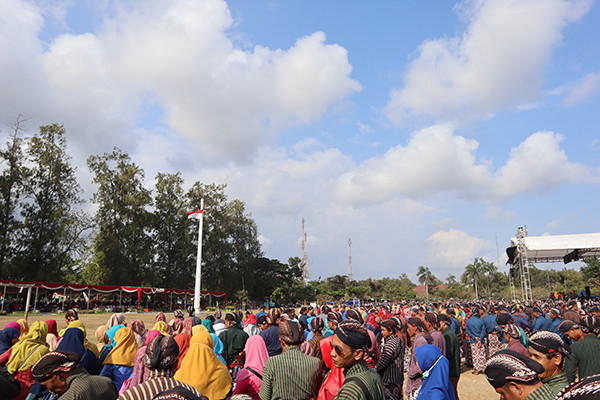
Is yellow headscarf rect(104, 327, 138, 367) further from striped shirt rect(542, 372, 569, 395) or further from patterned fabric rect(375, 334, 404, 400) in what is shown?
striped shirt rect(542, 372, 569, 395)

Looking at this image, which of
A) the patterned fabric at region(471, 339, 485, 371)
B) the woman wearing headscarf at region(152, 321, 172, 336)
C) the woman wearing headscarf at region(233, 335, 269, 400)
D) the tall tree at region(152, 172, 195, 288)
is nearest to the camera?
the woman wearing headscarf at region(233, 335, 269, 400)

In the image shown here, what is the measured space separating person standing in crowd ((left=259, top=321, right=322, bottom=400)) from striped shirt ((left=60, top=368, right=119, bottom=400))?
4.09 feet

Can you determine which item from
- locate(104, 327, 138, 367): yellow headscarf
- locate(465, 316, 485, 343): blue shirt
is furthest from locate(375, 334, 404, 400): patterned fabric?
locate(465, 316, 485, 343): blue shirt

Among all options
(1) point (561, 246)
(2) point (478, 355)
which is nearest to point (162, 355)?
(2) point (478, 355)

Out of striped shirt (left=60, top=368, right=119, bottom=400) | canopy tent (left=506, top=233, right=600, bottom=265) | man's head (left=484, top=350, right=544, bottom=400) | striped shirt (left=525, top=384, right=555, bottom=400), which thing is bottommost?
striped shirt (left=60, top=368, right=119, bottom=400)

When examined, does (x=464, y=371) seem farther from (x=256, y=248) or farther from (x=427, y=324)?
(x=256, y=248)

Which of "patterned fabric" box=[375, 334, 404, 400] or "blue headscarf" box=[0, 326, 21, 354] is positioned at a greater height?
"blue headscarf" box=[0, 326, 21, 354]

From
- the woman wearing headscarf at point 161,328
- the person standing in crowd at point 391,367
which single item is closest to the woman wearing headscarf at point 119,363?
the woman wearing headscarf at point 161,328

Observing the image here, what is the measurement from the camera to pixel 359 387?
240 centimetres

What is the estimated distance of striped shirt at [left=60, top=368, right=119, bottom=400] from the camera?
2739 millimetres

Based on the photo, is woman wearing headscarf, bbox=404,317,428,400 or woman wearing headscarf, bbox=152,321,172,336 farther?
woman wearing headscarf, bbox=152,321,172,336

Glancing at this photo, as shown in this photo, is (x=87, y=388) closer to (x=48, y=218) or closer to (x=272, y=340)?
(x=272, y=340)

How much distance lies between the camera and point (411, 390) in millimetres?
4391

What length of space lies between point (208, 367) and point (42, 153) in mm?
37692
